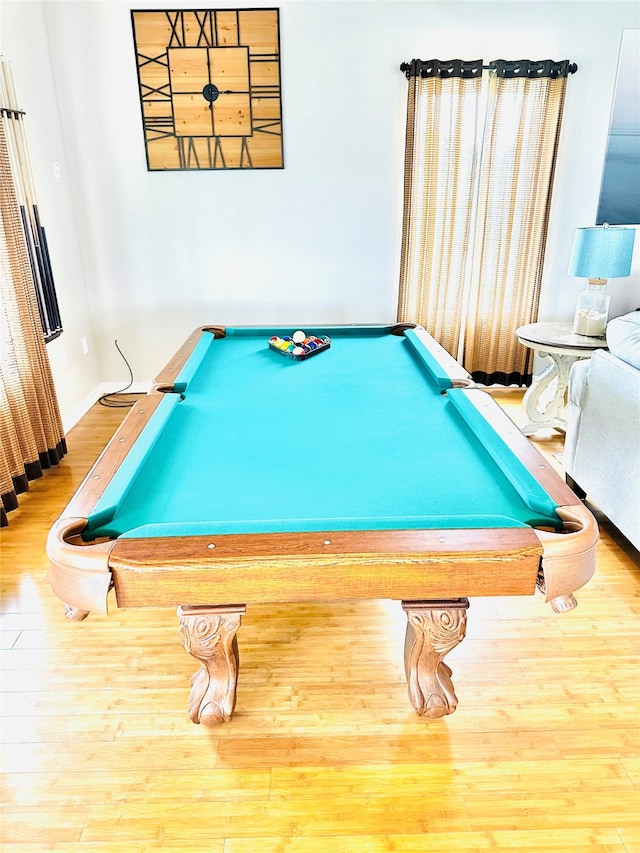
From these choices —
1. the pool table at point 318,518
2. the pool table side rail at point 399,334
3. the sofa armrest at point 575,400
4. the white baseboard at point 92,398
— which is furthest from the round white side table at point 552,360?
the white baseboard at point 92,398

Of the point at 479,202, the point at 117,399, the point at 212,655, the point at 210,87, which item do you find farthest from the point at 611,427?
the point at 117,399

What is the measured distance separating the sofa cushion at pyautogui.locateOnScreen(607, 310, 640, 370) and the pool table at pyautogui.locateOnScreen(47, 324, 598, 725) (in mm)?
791

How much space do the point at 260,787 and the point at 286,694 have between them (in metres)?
0.31

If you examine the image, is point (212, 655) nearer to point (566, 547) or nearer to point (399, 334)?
point (566, 547)

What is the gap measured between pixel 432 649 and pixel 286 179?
10.5 feet

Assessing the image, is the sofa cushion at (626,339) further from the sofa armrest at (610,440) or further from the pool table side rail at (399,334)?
the pool table side rail at (399,334)

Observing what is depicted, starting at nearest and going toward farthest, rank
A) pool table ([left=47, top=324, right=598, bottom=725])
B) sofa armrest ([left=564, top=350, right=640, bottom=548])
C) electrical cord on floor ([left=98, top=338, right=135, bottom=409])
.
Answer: pool table ([left=47, top=324, right=598, bottom=725]), sofa armrest ([left=564, top=350, right=640, bottom=548]), electrical cord on floor ([left=98, top=338, right=135, bottom=409])

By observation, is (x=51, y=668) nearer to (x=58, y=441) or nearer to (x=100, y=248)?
(x=58, y=441)

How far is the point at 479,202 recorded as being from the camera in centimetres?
391

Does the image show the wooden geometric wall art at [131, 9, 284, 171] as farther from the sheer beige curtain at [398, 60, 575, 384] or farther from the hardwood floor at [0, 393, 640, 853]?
the hardwood floor at [0, 393, 640, 853]

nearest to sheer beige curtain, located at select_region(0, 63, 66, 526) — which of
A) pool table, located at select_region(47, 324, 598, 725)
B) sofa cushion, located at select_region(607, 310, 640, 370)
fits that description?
pool table, located at select_region(47, 324, 598, 725)

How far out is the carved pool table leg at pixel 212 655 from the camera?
4.93ft

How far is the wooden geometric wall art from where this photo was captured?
355 centimetres

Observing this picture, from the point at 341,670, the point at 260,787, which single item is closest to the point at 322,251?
the point at 341,670
